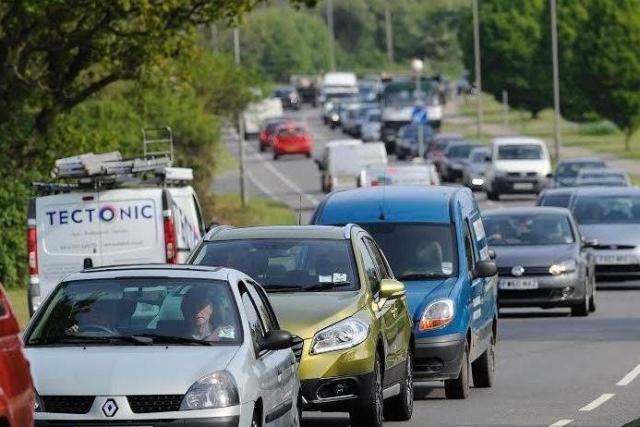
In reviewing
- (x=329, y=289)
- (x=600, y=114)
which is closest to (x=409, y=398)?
(x=329, y=289)

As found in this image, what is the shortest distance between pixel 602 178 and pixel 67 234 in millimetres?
27058

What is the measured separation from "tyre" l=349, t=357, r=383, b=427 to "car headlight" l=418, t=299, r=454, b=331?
7.92ft

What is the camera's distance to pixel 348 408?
47.9ft

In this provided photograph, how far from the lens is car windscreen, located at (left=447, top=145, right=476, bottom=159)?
7319 centimetres

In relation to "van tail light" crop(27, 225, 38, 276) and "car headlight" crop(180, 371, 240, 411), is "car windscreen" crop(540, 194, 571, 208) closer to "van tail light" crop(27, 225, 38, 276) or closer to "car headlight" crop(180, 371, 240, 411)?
"van tail light" crop(27, 225, 38, 276)

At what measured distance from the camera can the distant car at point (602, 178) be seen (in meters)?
48.1

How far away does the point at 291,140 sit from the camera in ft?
308

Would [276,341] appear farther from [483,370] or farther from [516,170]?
[516,170]

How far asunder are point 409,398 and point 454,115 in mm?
112474

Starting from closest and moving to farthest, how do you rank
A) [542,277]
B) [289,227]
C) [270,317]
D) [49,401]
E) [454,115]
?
[49,401] < [270,317] < [289,227] < [542,277] < [454,115]

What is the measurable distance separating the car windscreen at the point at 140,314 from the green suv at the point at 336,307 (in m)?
1.16

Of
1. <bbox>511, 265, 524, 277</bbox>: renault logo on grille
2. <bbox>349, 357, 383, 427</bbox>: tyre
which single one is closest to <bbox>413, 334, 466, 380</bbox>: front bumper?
<bbox>349, 357, 383, 427</bbox>: tyre

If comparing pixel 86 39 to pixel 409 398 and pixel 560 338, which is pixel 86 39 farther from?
pixel 409 398

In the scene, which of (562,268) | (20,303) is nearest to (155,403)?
(562,268)
